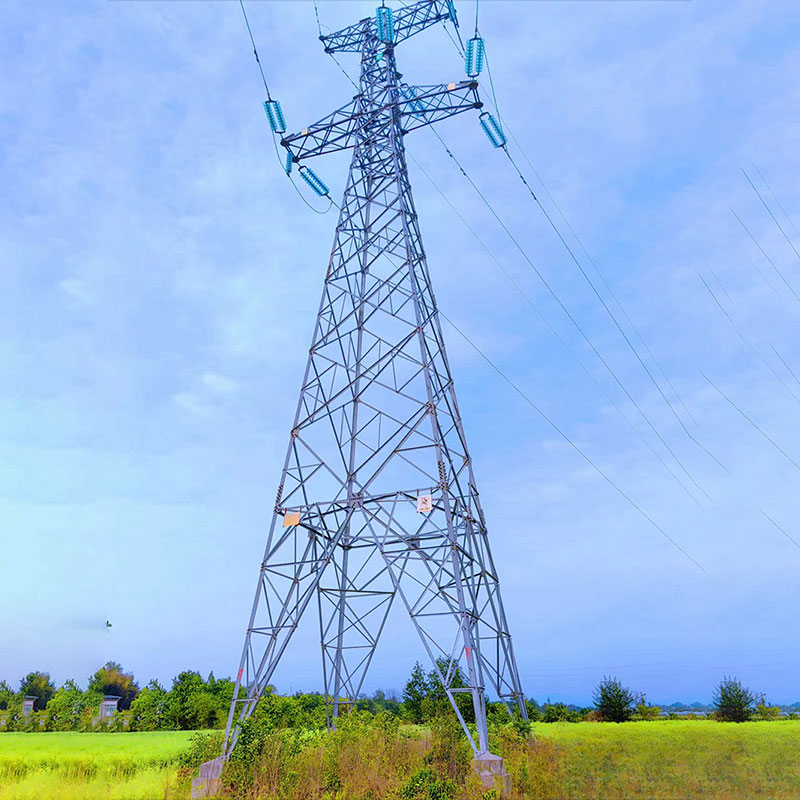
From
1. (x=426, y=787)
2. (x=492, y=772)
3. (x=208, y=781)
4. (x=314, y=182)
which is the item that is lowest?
(x=426, y=787)

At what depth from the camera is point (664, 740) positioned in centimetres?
1470

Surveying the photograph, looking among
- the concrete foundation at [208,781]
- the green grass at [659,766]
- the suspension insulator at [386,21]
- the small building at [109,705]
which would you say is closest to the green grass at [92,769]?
the concrete foundation at [208,781]

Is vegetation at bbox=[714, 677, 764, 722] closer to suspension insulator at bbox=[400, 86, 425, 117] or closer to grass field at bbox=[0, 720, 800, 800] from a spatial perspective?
grass field at bbox=[0, 720, 800, 800]

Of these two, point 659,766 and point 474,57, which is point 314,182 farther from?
point 659,766

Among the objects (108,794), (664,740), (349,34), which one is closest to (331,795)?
(108,794)

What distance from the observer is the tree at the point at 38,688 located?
1484 inches

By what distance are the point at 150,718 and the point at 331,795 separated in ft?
58.8

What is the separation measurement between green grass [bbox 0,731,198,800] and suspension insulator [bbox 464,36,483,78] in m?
19.3

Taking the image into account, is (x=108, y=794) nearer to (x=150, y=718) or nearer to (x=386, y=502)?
(x=386, y=502)

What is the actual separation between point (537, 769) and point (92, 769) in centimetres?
1031

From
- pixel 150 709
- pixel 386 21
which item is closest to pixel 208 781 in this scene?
pixel 150 709

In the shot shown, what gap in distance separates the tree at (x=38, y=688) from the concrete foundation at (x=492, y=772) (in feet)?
120

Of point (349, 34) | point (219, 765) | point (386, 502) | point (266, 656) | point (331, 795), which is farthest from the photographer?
point (349, 34)

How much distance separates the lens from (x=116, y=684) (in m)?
45.1
